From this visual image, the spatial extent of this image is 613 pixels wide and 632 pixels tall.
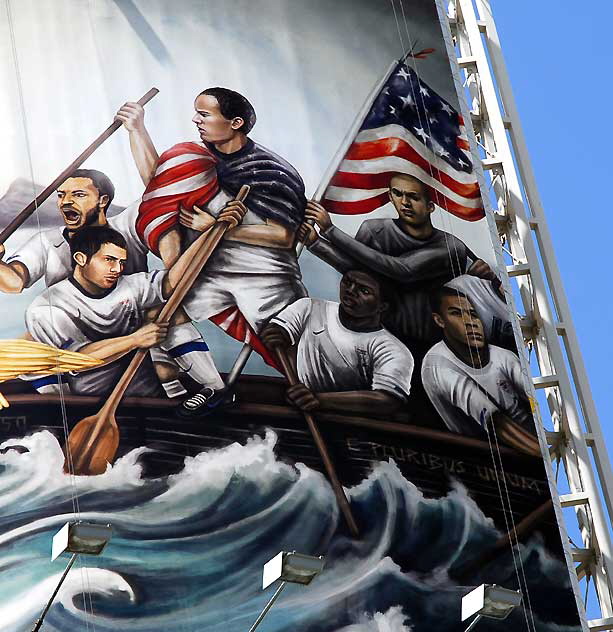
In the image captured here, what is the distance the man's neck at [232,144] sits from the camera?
22344 millimetres

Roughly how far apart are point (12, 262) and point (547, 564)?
7673 mm

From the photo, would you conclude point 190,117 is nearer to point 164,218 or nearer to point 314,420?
point 164,218

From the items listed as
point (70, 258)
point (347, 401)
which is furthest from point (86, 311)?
point (347, 401)

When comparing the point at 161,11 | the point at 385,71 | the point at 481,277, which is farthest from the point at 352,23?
the point at 481,277

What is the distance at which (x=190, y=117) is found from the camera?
22.4m

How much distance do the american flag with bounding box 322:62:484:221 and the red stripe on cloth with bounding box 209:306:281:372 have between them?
2.30 metres

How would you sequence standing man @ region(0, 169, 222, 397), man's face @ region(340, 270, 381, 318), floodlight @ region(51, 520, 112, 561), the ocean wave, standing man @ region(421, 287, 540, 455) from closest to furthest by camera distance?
floodlight @ region(51, 520, 112, 561)
the ocean wave
standing man @ region(0, 169, 222, 397)
standing man @ region(421, 287, 540, 455)
man's face @ region(340, 270, 381, 318)

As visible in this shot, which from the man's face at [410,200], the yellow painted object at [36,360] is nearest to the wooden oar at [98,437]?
the yellow painted object at [36,360]

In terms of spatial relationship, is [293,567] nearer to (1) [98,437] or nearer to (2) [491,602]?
(2) [491,602]

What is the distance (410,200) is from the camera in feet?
74.6

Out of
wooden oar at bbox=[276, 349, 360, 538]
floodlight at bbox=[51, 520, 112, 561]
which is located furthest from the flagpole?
floodlight at bbox=[51, 520, 112, 561]

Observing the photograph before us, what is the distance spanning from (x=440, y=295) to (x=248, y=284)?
105 inches

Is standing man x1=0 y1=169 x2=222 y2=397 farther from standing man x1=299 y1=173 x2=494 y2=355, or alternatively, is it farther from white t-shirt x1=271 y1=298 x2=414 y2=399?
standing man x1=299 y1=173 x2=494 y2=355

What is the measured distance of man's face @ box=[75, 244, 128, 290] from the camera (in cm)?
2069
